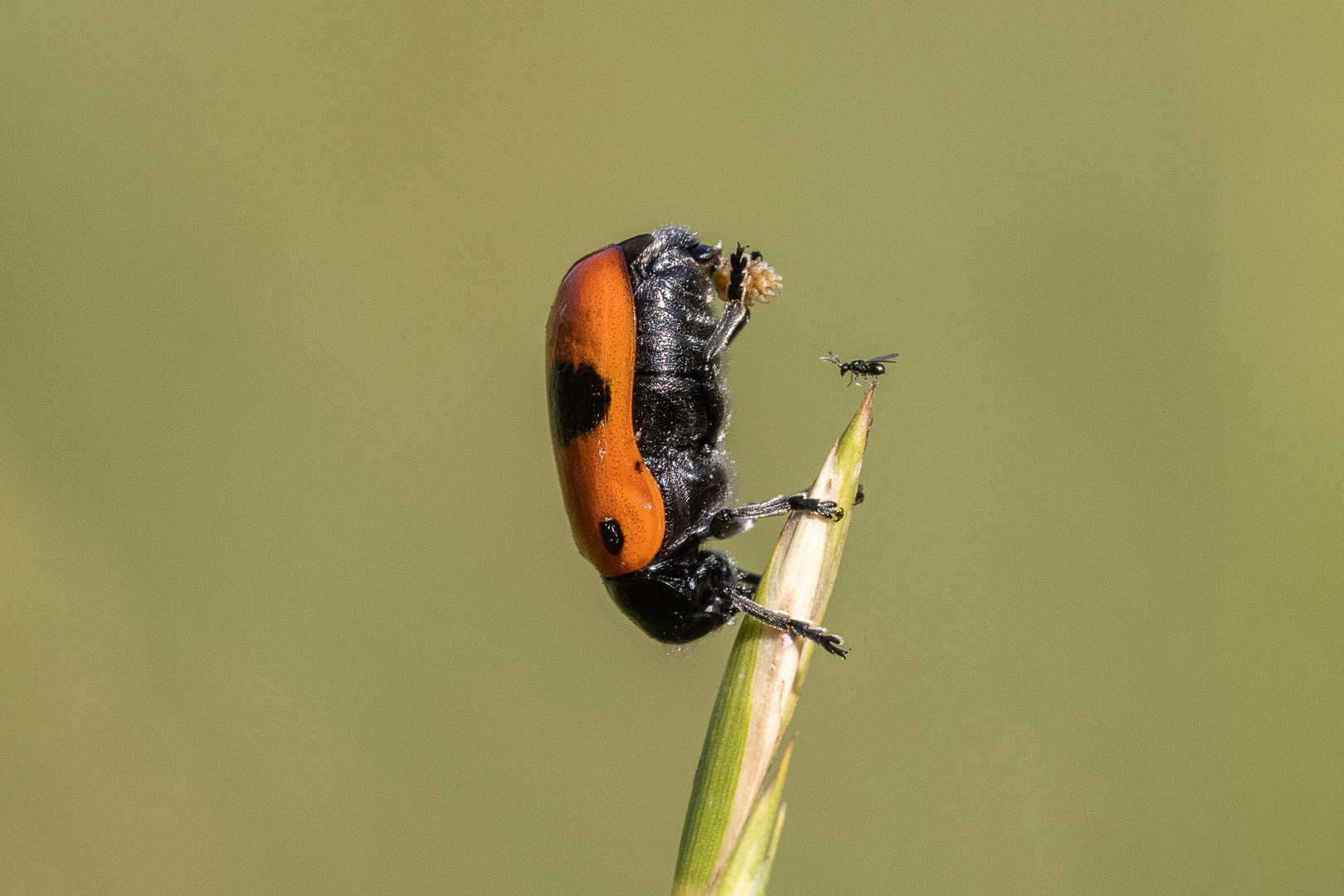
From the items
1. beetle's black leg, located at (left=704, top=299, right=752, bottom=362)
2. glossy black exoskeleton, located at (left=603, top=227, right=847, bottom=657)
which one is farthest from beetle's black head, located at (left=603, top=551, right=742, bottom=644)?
beetle's black leg, located at (left=704, top=299, right=752, bottom=362)

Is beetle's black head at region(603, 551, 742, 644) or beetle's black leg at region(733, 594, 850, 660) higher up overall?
beetle's black head at region(603, 551, 742, 644)

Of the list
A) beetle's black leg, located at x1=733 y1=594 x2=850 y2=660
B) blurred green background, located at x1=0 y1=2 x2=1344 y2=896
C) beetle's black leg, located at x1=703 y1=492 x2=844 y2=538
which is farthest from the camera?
blurred green background, located at x1=0 y1=2 x2=1344 y2=896

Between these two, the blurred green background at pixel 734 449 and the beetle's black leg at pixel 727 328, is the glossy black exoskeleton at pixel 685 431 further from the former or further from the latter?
the blurred green background at pixel 734 449

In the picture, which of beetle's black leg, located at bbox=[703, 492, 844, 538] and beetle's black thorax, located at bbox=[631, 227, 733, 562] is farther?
beetle's black leg, located at bbox=[703, 492, 844, 538]

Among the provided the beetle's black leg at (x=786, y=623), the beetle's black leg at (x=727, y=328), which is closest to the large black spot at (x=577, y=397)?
the beetle's black leg at (x=727, y=328)

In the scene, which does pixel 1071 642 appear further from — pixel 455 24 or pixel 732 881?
pixel 455 24

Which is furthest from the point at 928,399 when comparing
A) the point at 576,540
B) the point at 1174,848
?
the point at 576,540

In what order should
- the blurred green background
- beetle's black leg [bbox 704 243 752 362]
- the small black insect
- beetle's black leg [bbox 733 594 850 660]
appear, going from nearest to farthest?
1. beetle's black leg [bbox 733 594 850 660]
2. the small black insect
3. beetle's black leg [bbox 704 243 752 362]
4. the blurred green background

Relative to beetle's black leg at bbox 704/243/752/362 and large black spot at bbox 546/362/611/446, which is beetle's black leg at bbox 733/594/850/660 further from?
beetle's black leg at bbox 704/243/752/362
